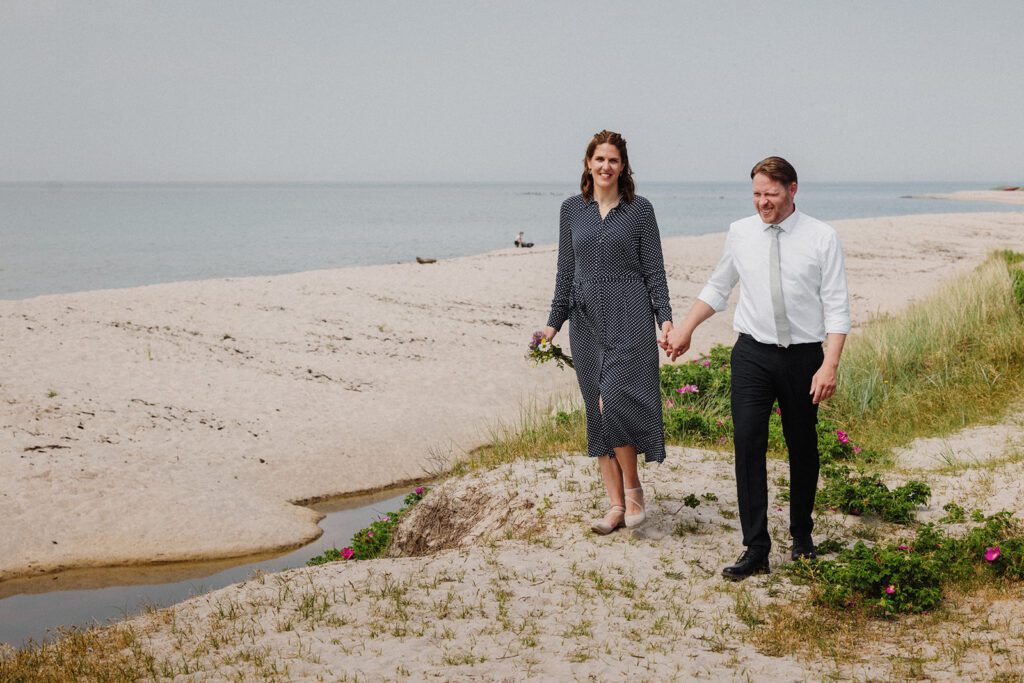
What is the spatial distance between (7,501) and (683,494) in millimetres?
6833

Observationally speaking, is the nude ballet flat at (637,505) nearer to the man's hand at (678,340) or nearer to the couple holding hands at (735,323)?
the couple holding hands at (735,323)

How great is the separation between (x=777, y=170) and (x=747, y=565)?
2.23 m

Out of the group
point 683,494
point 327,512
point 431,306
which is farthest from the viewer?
point 431,306

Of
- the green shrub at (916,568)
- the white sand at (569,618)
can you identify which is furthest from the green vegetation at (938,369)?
the green shrub at (916,568)

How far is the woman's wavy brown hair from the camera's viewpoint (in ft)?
18.4

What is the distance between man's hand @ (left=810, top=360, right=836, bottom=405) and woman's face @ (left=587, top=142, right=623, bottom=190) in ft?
5.54

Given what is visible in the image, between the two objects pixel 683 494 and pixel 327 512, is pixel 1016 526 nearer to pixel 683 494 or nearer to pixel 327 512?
pixel 683 494

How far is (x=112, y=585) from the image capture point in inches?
332

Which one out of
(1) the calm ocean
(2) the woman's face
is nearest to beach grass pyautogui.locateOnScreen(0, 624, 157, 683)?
(2) the woman's face

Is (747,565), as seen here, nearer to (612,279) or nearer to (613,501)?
(613,501)

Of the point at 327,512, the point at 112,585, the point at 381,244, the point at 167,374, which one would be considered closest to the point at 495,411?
the point at 327,512

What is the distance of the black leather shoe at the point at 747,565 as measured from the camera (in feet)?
17.7

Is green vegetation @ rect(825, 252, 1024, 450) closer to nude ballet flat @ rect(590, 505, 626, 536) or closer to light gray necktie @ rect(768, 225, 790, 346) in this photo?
nude ballet flat @ rect(590, 505, 626, 536)

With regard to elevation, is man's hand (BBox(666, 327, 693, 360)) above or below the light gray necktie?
below
